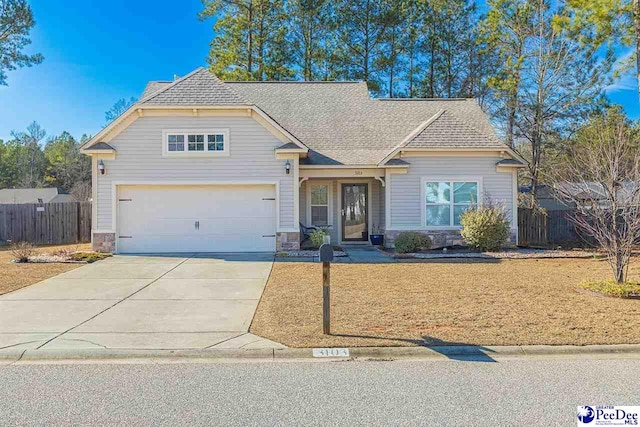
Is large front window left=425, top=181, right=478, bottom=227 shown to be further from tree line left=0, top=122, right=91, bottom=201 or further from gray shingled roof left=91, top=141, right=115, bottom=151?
tree line left=0, top=122, right=91, bottom=201

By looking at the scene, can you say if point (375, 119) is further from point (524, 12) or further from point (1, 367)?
point (1, 367)

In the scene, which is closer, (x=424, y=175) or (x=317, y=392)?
(x=317, y=392)

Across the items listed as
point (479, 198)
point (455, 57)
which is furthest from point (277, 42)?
point (479, 198)

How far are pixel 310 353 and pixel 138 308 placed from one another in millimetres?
3529

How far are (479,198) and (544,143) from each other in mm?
12350

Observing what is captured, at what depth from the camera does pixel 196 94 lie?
14.2m

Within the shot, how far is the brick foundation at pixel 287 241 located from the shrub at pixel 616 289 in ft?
27.5

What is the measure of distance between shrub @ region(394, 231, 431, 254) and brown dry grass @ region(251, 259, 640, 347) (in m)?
3.00

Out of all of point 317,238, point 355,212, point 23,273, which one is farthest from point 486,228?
point 23,273

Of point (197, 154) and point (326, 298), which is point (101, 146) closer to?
point (197, 154)

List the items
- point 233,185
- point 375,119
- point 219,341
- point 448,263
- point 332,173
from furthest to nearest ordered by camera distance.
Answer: point 375,119, point 332,173, point 233,185, point 448,263, point 219,341

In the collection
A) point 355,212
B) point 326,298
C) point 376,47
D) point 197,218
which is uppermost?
point 376,47

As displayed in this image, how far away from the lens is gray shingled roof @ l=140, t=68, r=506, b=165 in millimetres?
14453

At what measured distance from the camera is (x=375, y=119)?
18594mm
